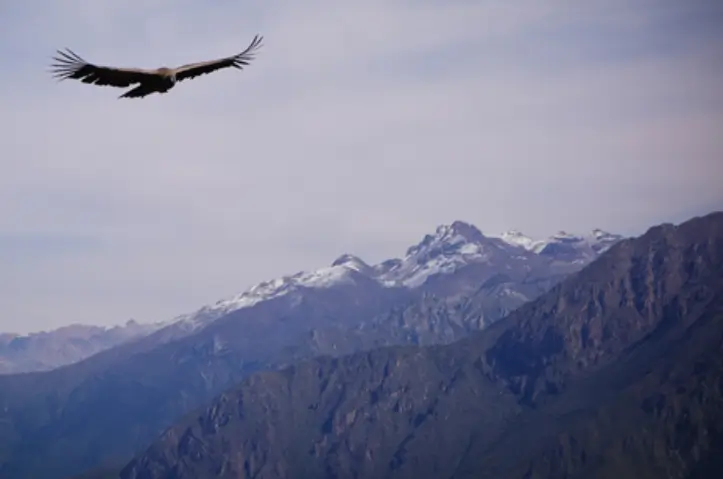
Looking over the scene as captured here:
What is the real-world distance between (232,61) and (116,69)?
19.4ft

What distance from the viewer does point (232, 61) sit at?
157ft

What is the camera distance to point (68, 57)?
42.4 meters

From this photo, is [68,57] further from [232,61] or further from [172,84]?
[232,61]

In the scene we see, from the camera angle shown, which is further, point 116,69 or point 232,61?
point 232,61

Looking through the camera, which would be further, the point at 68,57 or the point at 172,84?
the point at 172,84

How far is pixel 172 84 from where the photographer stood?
148 feet

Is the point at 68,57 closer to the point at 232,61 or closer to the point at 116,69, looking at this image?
the point at 116,69

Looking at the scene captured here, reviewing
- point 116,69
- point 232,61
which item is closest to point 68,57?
point 116,69

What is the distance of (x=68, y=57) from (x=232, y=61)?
25.1 feet

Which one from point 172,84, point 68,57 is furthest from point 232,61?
point 68,57

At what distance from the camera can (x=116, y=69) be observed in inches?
1708

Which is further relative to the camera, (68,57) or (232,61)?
(232,61)

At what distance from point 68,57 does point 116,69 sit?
72.3 inches
